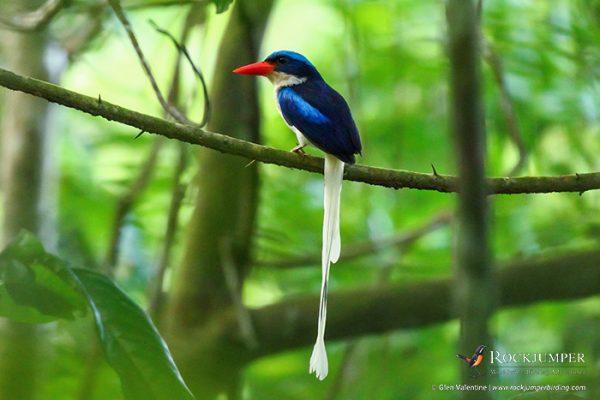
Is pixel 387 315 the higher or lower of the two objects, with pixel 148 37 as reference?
lower

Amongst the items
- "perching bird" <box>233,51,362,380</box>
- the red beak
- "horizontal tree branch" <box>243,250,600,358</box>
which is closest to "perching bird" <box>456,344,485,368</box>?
"perching bird" <box>233,51,362,380</box>

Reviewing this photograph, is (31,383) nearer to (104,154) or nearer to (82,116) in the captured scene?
(104,154)

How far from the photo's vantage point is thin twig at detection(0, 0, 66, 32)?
109 inches

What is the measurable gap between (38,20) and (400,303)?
1.60 metres

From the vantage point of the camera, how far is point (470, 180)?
1.03 m

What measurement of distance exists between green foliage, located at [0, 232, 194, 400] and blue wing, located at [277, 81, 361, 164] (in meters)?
0.81

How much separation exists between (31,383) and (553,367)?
1750 millimetres

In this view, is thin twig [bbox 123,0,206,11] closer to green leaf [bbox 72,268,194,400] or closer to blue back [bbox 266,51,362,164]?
blue back [bbox 266,51,362,164]

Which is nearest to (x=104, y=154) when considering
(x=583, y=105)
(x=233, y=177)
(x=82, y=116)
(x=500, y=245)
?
(x=82, y=116)

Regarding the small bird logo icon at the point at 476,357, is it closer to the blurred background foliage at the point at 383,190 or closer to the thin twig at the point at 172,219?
the blurred background foliage at the point at 383,190

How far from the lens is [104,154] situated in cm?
491

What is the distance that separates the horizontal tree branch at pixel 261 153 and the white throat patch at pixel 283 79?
1.91 ft

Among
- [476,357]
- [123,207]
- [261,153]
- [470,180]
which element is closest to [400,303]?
[123,207]

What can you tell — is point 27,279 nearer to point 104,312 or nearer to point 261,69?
point 104,312
